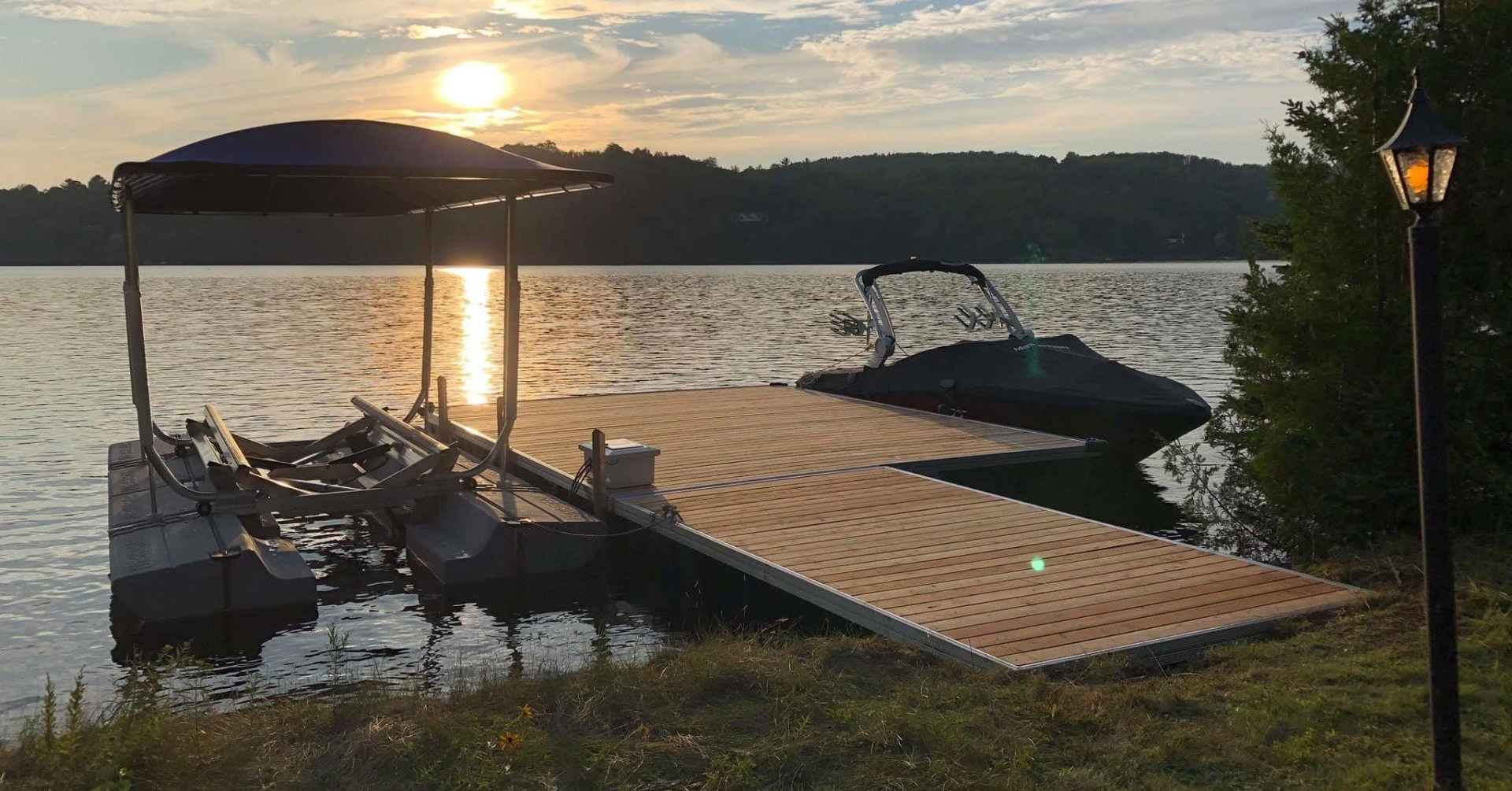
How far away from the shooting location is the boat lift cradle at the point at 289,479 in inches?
342

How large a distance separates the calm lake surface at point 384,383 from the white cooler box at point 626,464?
2.18 feet

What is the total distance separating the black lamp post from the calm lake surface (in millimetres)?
4482

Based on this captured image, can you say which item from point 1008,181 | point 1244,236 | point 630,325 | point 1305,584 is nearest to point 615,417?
point 1244,236

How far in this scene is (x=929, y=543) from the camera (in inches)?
339

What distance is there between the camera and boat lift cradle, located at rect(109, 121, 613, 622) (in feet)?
28.5

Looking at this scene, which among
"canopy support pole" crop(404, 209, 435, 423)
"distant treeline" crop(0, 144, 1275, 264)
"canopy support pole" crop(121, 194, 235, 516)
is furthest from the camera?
"distant treeline" crop(0, 144, 1275, 264)

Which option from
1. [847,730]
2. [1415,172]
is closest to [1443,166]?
[1415,172]

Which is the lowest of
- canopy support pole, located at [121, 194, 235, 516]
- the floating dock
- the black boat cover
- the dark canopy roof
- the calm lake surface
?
the calm lake surface

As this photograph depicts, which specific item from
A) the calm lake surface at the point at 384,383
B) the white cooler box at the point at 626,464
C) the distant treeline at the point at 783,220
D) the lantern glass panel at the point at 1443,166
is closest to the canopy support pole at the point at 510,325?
the white cooler box at the point at 626,464

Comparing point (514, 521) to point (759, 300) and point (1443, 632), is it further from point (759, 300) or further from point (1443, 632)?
point (759, 300)

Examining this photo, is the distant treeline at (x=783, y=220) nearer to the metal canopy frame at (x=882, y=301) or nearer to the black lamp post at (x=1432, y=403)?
the metal canopy frame at (x=882, y=301)

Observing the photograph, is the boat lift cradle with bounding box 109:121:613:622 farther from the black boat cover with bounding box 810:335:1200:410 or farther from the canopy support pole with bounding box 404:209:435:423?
the black boat cover with bounding box 810:335:1200:410

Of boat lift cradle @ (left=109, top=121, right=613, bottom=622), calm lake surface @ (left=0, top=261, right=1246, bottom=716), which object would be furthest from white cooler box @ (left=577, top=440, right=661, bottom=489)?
calm lake surface @ (left=0, top=261, right=1246, bottom=716)

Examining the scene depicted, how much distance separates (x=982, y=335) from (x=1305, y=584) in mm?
41903
